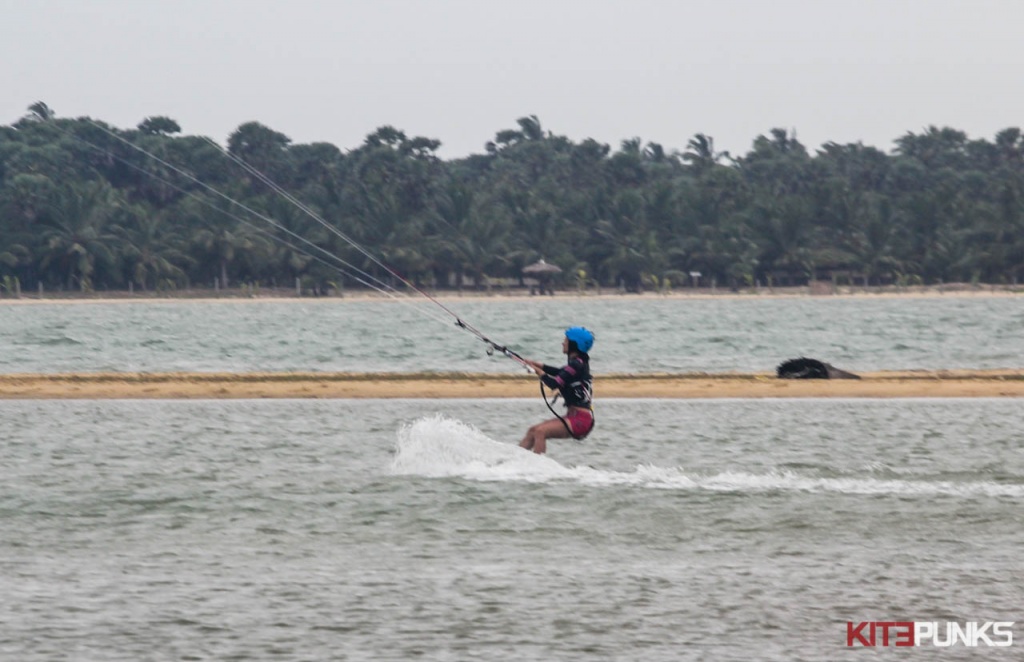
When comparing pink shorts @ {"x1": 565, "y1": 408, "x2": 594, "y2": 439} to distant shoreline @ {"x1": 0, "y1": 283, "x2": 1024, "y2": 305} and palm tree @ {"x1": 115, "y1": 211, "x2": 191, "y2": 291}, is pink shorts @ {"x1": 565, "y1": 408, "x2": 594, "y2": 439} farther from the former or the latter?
palm tree @ {"x1": 115, "y1": 211, "x2": 191, "y2": 291}

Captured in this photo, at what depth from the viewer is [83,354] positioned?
56438mm

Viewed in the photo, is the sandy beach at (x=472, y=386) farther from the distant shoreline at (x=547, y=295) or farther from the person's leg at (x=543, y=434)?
the distant shoreline at (x=547, y=295)

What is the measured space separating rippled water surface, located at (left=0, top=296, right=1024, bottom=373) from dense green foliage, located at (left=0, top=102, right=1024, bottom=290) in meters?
14.6

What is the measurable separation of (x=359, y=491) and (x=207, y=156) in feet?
469

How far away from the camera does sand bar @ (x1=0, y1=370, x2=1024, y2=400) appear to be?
31328mm

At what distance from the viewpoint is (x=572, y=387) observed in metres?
19.0

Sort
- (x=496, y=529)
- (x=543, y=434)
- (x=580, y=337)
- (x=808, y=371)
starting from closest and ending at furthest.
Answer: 1. (x=496, y=529)
2. (x=580, y=337)
3. (x=543, y=434)
4. (x=808, y=371)

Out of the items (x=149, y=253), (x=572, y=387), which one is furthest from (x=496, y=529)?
(x=149, y=253)

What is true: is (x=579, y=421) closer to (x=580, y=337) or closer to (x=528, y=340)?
(x=580, y=337)

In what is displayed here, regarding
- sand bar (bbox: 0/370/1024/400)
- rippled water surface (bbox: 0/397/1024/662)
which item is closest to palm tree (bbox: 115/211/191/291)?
sand bar (bbox: 0/370/1024/400)

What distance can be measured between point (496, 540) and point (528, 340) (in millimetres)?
56036

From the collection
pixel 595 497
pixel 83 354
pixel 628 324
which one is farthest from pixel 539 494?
pixel 628 324

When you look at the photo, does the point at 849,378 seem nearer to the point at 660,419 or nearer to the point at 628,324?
the point at 660,419

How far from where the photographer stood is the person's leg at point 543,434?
19281 millimetres
